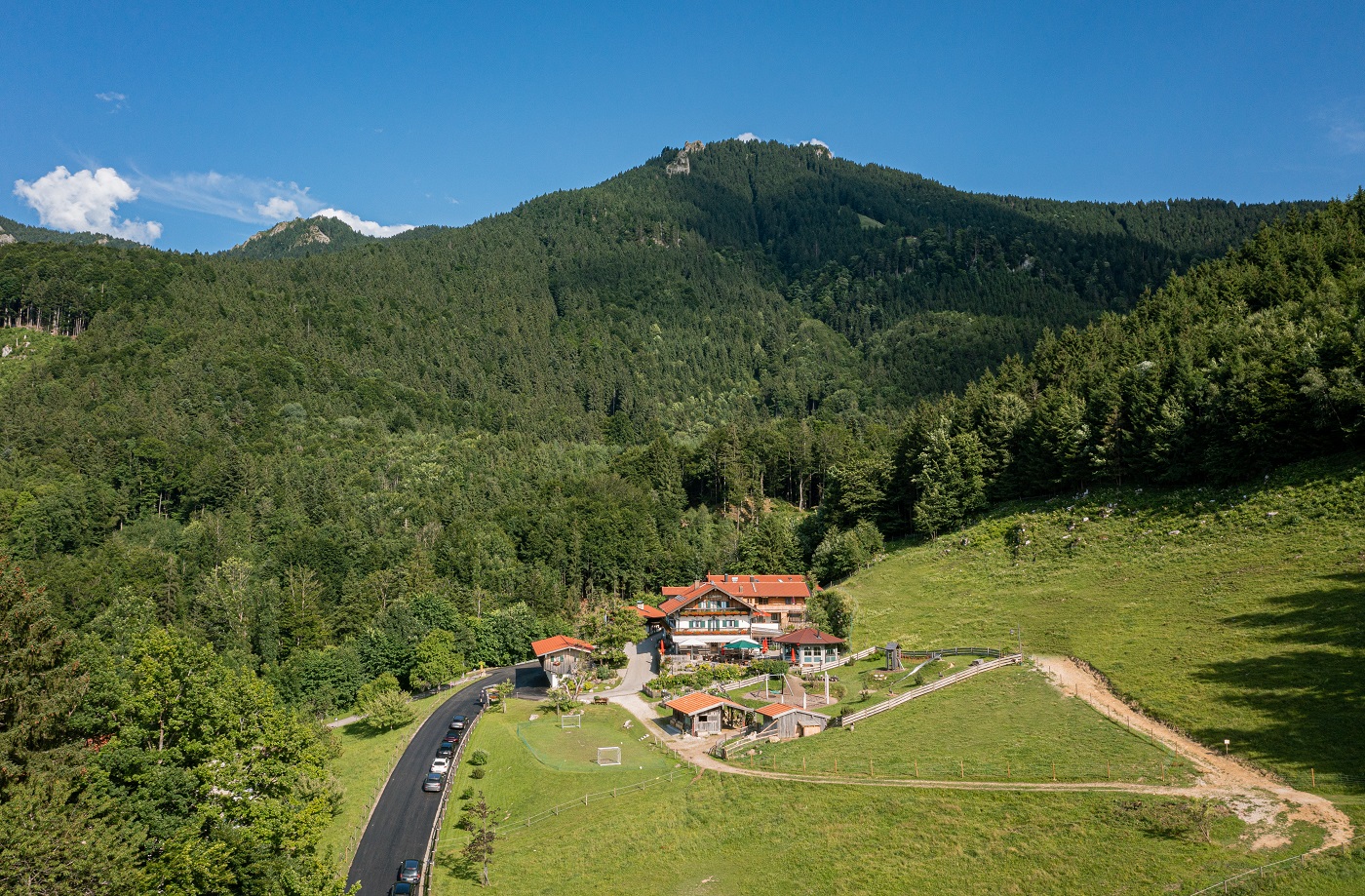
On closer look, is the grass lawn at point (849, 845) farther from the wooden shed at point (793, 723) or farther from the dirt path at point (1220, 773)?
the wooden shed at point (793, 723)

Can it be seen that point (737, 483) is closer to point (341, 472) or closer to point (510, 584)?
point (510, 584)

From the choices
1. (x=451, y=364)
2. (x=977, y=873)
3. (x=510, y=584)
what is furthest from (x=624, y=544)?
(x=451, y=364)

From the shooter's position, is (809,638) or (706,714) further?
(809,638)

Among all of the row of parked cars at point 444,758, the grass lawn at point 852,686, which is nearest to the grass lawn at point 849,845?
the row of parked cars at point 444,758

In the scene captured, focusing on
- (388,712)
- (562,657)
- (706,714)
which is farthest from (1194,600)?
(388,712)

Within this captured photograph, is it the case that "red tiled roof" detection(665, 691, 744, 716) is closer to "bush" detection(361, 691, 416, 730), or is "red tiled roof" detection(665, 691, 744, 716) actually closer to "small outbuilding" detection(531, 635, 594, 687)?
"small outbuilding" detection(531, 635, 594, 687)

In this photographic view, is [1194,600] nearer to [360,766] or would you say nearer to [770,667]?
[770,667]

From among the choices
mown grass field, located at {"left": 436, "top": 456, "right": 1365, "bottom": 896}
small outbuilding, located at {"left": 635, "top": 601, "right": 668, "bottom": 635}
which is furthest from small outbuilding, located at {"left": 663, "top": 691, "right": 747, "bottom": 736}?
small outbuilding, located at {"left": 635, "top": 601, "right": 668, "bottom": 635}
